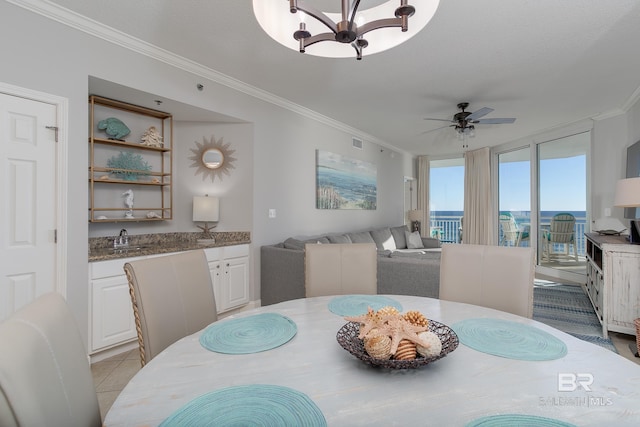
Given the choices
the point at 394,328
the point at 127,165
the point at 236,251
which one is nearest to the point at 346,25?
the point at 394,328

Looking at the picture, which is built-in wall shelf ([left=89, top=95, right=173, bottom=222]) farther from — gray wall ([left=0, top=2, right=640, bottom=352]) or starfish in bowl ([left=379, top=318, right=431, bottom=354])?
starfish in bowl ([left=379, top=318, right=431, bottom=354])

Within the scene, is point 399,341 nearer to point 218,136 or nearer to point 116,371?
point 116,371

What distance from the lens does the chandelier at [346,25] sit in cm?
130

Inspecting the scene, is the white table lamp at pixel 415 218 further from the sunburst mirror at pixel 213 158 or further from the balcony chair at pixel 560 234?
the sunburst mirror at pixel 213 158

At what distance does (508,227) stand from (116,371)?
6.83 metres

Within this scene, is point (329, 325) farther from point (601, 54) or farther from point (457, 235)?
point (457, 235)

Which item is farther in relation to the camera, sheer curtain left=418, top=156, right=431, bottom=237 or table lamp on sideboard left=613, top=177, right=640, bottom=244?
sheer curtain left=418, top=156, right=431, bottom=237

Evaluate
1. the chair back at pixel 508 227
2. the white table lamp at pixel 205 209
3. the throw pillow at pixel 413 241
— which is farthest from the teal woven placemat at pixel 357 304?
the chair back at pixel 508 227

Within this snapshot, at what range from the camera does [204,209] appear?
11.8 feet

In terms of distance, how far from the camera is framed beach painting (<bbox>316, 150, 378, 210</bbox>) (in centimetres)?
477

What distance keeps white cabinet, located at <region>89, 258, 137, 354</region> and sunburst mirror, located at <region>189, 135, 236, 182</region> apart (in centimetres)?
153

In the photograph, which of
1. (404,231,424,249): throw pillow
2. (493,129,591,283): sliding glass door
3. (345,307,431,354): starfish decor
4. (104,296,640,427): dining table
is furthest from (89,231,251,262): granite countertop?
(493,129,591,283): sliding glass door

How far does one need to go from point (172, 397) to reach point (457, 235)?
795 cm

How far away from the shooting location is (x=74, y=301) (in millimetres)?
2342
